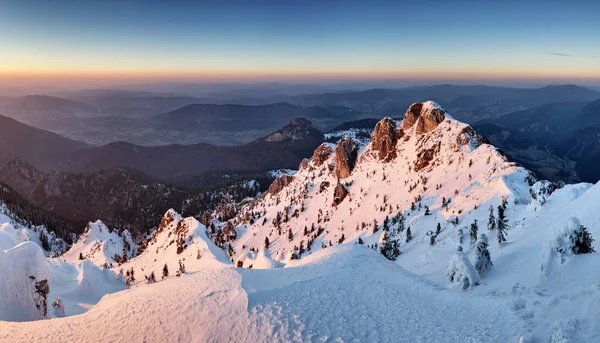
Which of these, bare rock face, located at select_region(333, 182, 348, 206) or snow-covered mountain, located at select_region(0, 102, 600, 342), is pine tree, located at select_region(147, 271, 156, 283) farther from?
bare rock face, located at select_region(333, 182, 348, 206)

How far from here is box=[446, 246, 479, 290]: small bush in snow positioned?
34.5 meters

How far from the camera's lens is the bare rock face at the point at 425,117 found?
17950 cm

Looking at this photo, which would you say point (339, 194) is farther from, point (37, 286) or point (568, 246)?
point (568, 246)

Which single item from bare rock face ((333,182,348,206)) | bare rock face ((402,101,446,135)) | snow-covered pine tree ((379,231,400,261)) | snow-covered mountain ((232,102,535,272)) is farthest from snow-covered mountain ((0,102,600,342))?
bare rock face ((333,182,348,206))

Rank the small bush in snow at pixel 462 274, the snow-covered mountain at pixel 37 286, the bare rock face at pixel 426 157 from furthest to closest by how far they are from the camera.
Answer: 1. the bare rock face at pixel 426 157
2. the snow-covered mountain at pixel 37 286
3. the small bush in snow at pixel 462 274

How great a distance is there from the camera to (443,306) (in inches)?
1050

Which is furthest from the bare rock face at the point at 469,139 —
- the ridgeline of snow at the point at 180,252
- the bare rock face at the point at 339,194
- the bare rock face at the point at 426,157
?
the ridgeline of snow at the point at 180,252

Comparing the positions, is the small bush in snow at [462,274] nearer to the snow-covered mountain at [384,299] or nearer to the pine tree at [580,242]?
the snow-covered mountain at [384,299]

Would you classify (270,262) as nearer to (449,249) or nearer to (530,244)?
(449,249)

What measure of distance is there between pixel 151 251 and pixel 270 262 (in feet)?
383

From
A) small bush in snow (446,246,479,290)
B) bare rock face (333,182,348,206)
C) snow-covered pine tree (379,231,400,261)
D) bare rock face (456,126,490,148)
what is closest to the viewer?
small bush in snow (446,246,479,290)

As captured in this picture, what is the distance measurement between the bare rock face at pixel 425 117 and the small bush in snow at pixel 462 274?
6177 inches

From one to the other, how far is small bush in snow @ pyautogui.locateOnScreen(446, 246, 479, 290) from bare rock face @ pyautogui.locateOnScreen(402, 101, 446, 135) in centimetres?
15690

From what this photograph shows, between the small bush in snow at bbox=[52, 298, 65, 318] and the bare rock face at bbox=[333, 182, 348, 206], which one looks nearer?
the small bush in snow at bbox=[52, 298, 65, 318]
